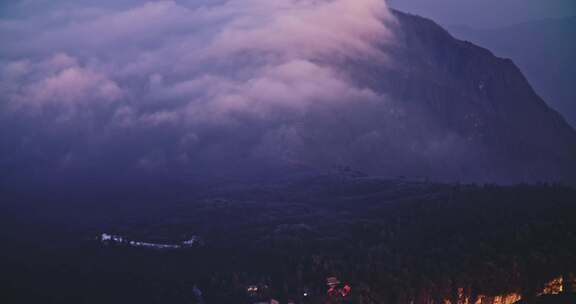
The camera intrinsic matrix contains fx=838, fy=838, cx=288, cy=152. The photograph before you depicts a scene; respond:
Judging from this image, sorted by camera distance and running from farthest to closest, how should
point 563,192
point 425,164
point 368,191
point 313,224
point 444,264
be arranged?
point 425,164
point 368,191
point 563,192
point 313,224
point 444,264

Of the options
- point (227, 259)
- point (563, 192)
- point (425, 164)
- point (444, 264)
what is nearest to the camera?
point (444, 264)

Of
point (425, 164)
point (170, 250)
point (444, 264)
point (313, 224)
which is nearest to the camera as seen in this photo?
point (444, 264)

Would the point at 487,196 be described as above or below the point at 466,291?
above

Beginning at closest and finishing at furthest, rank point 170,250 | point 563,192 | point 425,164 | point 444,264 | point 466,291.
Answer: point 466,291
point 444,264
point 170,250
point 563,192
point 425,164

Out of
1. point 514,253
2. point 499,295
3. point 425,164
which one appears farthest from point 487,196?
point 425,164

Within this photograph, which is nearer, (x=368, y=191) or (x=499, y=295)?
(x=499, y=295)

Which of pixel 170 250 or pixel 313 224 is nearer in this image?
pixel 170 250

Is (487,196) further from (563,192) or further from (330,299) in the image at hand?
(330,299)

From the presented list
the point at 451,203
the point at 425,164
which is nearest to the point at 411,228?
the point at 451,203

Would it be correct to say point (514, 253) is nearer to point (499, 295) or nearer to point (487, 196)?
point (499, 295)
